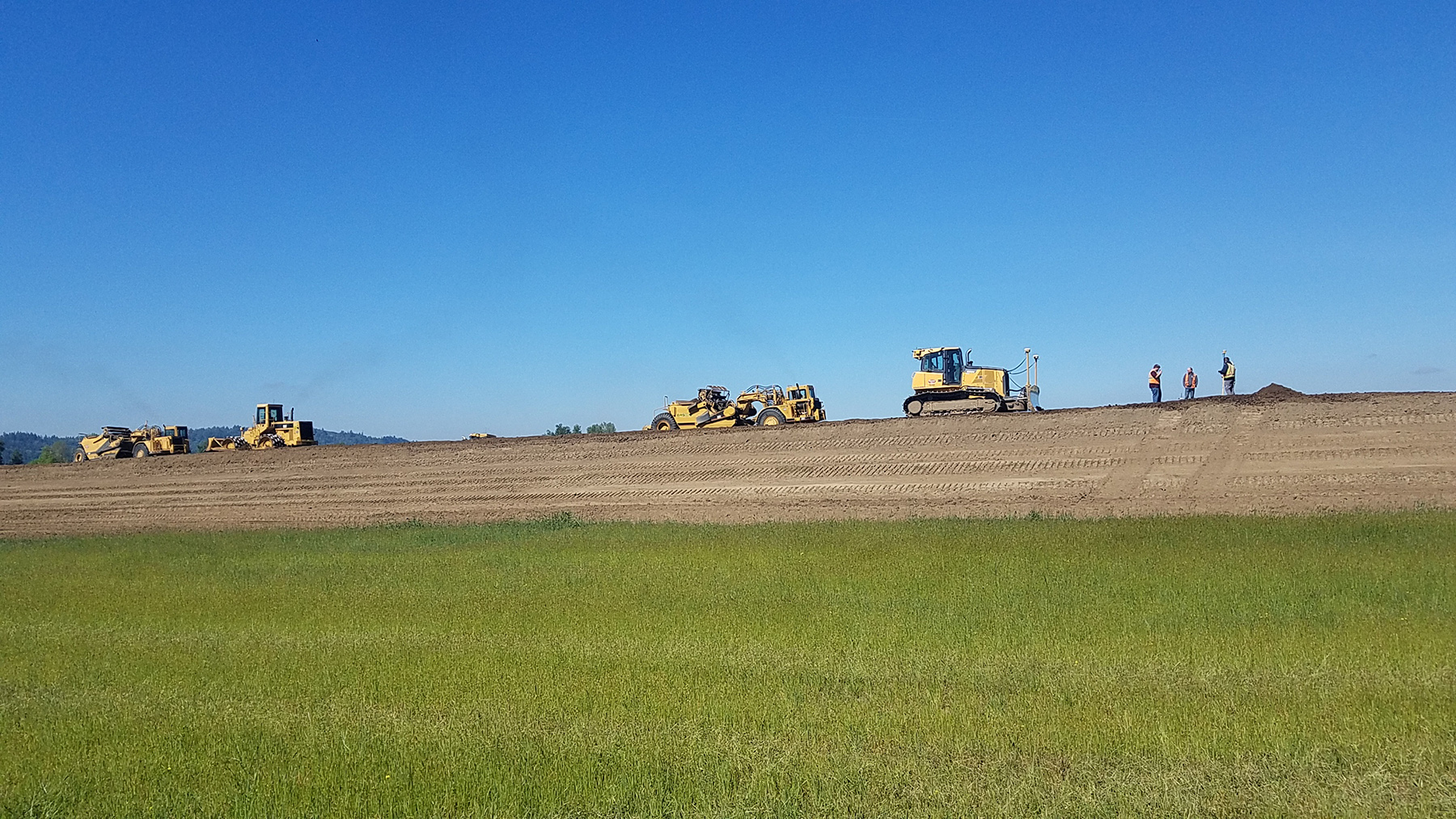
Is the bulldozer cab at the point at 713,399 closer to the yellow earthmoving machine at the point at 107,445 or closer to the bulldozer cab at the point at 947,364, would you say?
the bulldozer cab at the point at 947,364

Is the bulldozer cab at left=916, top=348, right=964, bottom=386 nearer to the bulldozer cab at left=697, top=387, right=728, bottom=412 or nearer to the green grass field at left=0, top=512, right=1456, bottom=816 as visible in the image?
the bulldozer cab at left=697, top=387, right=728, bottom=412

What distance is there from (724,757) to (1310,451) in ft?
89.8

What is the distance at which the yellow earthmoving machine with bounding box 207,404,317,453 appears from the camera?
60031 mm

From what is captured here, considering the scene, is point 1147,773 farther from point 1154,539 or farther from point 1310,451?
point 1310,451

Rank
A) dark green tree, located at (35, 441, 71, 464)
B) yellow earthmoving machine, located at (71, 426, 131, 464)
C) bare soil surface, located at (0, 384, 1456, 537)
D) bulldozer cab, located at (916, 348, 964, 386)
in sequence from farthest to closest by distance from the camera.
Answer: dark green tree, located at (35, 441, 71, 464), yellow earthmoving machine, located at (71, 426, 131, 464), bulldozer cab, located at (916, 348, 964, 386), bare soil surface, located at (0, 384, 1456, 537)

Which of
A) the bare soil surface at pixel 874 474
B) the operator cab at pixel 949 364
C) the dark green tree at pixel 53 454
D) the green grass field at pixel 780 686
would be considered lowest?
the green grass field at pixel 780 686

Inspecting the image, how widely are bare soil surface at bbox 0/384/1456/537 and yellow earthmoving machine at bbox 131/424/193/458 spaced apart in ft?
39.6

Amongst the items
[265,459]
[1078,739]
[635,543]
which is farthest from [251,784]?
[265,459]

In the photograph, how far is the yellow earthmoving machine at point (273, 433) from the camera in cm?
6003

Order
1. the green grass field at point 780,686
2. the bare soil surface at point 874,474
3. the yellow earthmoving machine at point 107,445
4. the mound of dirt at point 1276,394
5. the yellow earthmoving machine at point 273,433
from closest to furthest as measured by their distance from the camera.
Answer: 1. the green grass field at point 780,686
2. the bare soil surface at point 874,474
3. the mound of dirt at point 1276,394
4. the yellow earthmoving machine at point 273,433
5. the yellow earthmoving machine at point 107,445

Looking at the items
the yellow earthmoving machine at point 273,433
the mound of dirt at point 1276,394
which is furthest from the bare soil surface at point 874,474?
the yellow earthmoving machine at point 273,433

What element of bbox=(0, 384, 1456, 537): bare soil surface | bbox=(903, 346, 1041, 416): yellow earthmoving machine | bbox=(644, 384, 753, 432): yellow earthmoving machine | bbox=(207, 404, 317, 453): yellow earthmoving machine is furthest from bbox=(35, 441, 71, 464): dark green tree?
bbox=(903, 346, 1041, 416): yellow earthmoving machine

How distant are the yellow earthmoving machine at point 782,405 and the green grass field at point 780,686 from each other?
29809 mm

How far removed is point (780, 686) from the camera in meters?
11.4
